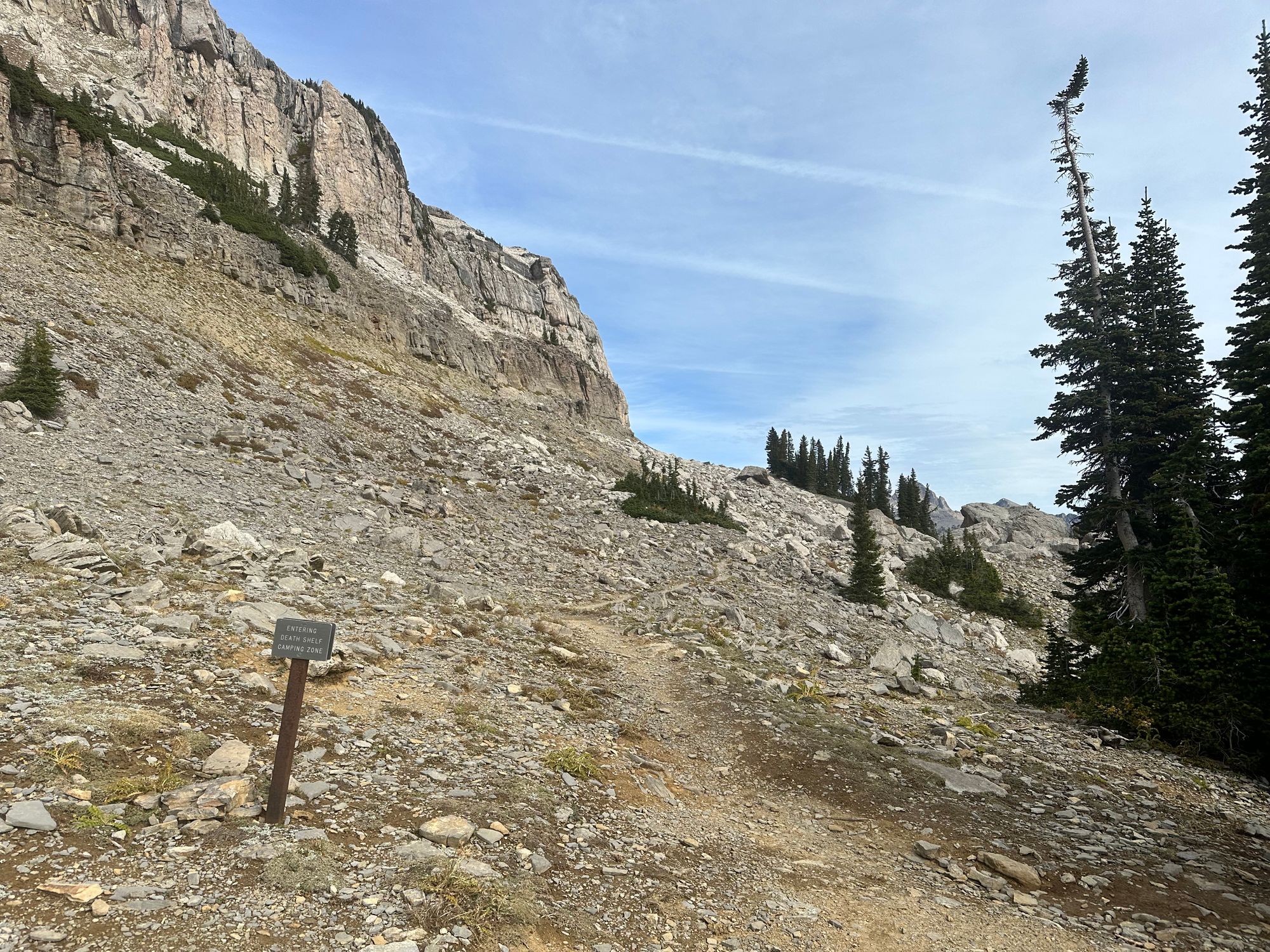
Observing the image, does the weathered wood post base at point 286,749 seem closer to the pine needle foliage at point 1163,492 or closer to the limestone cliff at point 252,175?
the pine needle foliage at point 1163,492

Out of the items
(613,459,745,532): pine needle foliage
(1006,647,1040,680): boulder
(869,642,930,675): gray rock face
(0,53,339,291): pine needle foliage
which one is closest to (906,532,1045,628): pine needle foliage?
(1006,647,1040,680): boulder

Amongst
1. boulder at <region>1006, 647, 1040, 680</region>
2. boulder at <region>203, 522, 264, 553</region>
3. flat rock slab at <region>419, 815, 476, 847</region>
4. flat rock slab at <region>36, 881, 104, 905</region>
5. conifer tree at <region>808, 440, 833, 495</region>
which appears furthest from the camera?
conifer tree at <region>808, 440, 833, 495</region>

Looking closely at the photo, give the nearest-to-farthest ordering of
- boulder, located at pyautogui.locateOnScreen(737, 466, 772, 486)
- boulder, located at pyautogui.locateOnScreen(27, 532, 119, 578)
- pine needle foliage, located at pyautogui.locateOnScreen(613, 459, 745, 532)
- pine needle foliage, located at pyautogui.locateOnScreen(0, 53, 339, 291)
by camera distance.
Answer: boulder, located at pyautogui.locateOnScreen(27, 532, 119, 578)
pine needle foliage, located at pyautogui.locateOnScreen(0, 53, 339, 291)
pine needle foliage, located at pyautogui.locateOnScreen(613, 459, 745, 532)
boulder, located at pyautogui.locateOnScreen(737, 466, 772, 486)

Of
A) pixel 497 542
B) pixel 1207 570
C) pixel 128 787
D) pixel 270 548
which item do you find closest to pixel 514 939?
pixel 128 787

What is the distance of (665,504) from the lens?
4700 cm

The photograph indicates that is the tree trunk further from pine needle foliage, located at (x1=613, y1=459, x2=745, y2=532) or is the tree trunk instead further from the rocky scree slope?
pine needle foliage, located at (x1=613, y1=459, x2=745, y2=532)

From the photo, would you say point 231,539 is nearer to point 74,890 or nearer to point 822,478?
point 74,890

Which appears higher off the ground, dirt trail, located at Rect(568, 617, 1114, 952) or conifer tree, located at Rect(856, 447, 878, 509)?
conifer tree, located at Rect(856, 447, 878, 509)

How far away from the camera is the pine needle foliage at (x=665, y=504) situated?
42.7 m

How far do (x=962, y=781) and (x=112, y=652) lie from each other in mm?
15464

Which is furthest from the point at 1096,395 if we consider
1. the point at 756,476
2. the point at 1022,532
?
the point at 756,476

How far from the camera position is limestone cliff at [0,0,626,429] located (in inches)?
1598

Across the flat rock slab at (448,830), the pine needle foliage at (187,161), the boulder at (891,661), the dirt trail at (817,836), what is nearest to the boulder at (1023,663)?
the boulder at (891,661)

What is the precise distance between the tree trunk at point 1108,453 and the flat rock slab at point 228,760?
22.3 meters
